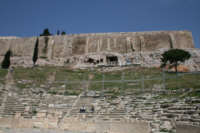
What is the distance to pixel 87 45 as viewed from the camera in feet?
96.9

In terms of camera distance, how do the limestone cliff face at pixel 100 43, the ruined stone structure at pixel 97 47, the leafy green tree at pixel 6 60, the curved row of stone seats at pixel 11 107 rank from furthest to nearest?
1. the leafy green tree at pixel 6 60
2. the limestone cliff face at pixel 100 43
3. the ruined stone structure at pixel 97 47
4. the curved row of stone seats at pixel 11 107

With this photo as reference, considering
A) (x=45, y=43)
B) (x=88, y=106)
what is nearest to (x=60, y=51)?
(x=45, y=43)

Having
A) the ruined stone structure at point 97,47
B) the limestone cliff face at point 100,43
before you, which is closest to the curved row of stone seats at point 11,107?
the ruined stone structure at point 97,47

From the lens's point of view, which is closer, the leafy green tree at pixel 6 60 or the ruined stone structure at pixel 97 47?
the ruined stone structure at pixel 97 47

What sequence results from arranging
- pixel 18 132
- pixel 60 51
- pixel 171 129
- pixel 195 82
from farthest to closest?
1. pixel 60 51
2. pixel 195 82
3. pixel 18 132
4. pixel 171 129

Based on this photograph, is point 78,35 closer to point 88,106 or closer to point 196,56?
point 196,56

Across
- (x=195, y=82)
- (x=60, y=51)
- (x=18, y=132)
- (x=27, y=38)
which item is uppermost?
(x=27, y=38)

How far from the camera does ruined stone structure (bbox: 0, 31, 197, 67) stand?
26.0 meters

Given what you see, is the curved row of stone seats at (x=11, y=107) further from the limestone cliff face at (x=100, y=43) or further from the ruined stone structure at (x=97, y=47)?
the limestone cliff face at (x=100, y=43)

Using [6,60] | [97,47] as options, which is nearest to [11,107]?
[97,47]

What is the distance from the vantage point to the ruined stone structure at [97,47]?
85.5 feet

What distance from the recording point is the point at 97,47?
2881 cm

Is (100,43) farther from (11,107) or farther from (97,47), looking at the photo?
(11,107)

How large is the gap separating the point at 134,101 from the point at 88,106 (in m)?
2.47
